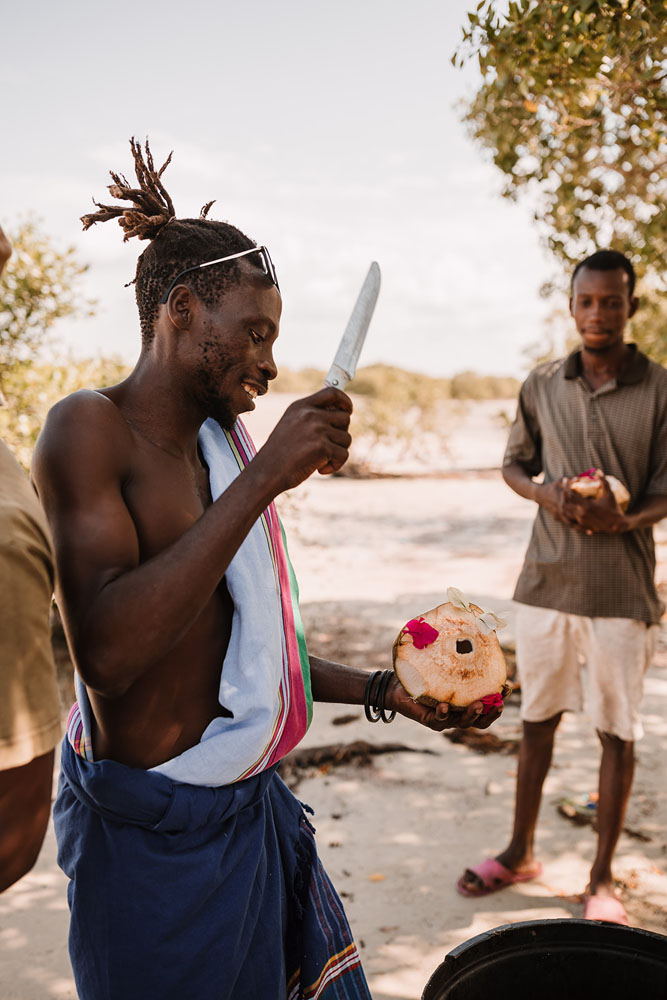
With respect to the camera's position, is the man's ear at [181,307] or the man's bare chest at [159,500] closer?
the man's bare chest at [159,500]

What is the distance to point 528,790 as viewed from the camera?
3.49 m

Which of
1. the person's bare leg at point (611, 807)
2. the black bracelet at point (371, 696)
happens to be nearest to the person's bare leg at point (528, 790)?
the person's bare leg at point (611, 807)

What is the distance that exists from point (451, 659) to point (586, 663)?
1.80m

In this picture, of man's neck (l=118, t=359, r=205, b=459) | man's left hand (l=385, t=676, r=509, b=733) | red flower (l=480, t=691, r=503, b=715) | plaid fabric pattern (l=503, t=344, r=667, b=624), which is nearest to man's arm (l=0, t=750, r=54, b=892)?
man's neck (l=118, t=359, r=205, b=459)

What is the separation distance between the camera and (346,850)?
3830mm

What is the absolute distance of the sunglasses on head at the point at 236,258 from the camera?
173 centimetres

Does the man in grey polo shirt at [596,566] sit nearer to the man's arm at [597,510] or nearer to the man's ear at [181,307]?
the man's arm at [597,510]

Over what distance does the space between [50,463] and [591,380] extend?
2.59m

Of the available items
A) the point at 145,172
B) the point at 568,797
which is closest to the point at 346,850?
the point at 568,797

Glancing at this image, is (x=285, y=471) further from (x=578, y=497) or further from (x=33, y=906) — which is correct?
(x=33, y=906)

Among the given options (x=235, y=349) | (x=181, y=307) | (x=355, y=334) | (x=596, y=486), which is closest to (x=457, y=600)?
(x=355, y=334)

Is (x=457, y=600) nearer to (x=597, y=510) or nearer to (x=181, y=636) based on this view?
(x=181, y=636)

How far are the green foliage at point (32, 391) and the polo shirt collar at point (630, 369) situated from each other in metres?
3.45

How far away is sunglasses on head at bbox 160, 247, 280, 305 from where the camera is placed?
1.73 m
